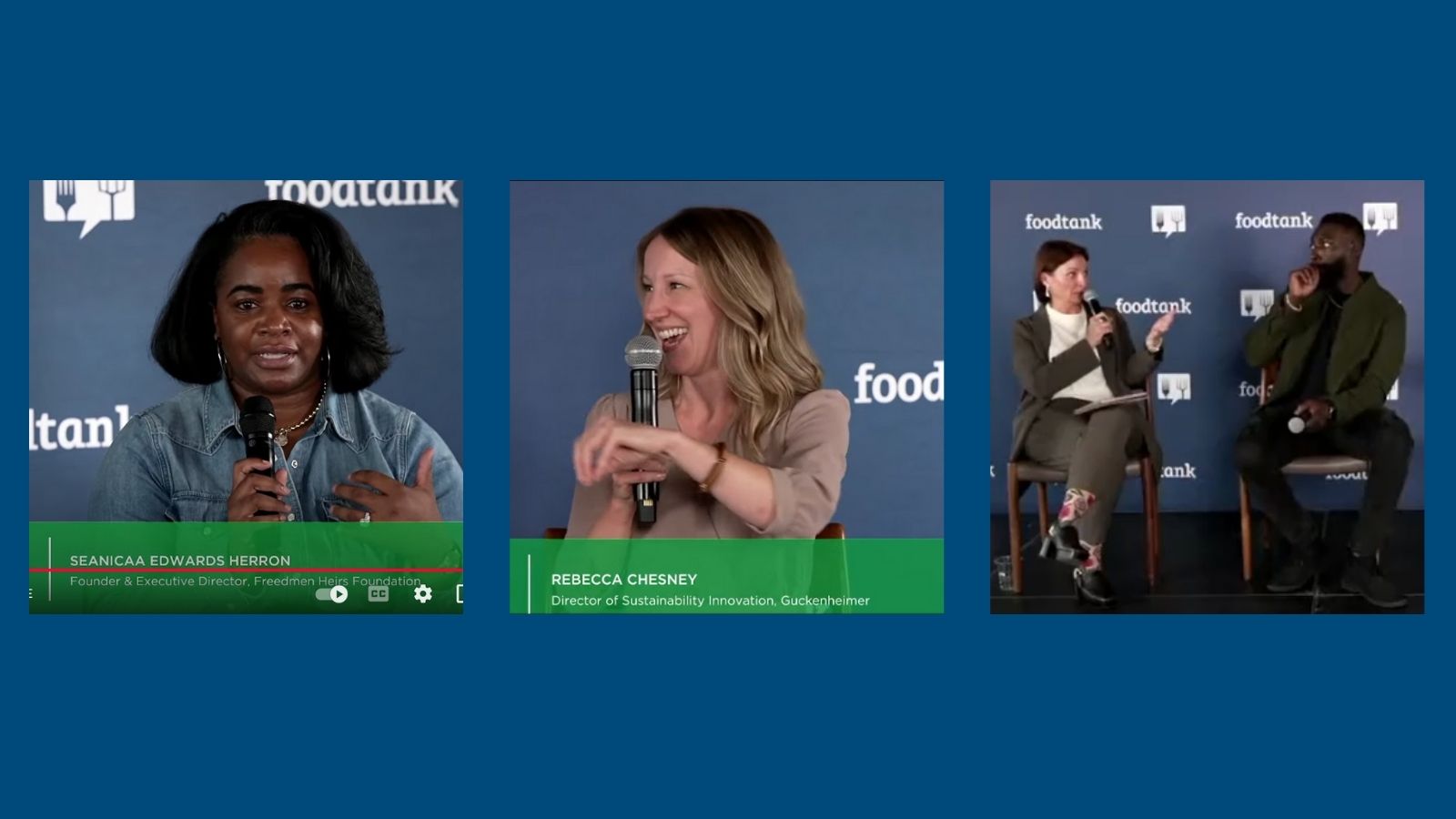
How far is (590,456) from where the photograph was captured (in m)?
6.24

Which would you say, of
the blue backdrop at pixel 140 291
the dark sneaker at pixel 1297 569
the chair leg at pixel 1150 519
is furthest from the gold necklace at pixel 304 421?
the dark sneaker at pixel 1297 569

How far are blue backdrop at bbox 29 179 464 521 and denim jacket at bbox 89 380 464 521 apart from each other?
0.07 metres

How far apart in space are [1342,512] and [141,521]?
4498 millimetres

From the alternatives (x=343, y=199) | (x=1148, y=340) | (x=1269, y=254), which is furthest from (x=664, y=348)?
(x=1269, y=254)

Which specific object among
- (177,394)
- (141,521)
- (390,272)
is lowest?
(141,521)

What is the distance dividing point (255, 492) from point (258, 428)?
0.26 meters

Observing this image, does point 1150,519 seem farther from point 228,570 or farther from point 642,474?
point 228,570

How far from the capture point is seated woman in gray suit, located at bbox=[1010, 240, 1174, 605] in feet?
20.6

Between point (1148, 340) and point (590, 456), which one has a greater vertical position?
point (1148, 340)

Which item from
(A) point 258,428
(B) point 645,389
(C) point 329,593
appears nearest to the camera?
(B) point 645,389

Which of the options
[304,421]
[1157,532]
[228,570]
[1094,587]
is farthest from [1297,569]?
[228,570]

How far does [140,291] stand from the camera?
21.0 feet

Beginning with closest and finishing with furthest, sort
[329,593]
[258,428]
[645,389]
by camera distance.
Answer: [645,389] → [258,428] → [329,593]

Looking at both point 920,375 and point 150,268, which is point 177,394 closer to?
point 150,268
